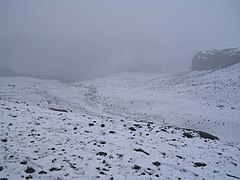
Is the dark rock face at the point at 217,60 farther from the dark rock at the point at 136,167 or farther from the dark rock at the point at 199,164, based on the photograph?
the dark rock at the point at 136,167

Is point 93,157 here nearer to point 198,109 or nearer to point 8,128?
point 8,128

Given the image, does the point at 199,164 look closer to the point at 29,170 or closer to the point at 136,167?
the point at 136,167

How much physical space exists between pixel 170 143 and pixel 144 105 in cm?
3510

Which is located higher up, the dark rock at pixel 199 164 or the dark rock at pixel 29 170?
the dark rock at pixel 29 170

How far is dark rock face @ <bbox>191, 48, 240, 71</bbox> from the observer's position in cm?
9839

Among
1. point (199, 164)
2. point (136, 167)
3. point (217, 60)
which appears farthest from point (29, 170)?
point (217, 60)

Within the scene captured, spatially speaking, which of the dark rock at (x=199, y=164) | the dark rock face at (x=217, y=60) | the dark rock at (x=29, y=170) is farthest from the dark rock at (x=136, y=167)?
the dark rock face at (x=217, y=60)

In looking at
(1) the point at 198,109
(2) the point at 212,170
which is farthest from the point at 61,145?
(1) the point at 198,109

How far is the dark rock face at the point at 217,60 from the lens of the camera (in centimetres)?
9839

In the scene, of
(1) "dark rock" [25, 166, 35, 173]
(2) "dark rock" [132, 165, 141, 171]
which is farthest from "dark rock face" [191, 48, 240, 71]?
(1) "dark rock" [25, 166, 35, 173]

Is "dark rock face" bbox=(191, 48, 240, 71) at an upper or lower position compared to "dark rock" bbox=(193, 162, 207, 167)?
upper

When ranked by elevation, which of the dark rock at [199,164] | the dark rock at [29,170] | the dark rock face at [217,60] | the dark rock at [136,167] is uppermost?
the dark rock face at [217,60]

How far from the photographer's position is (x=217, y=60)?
357 feet

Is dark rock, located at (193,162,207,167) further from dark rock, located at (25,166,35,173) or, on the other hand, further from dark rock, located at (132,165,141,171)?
dark rock, located at (25,166,35,173)
